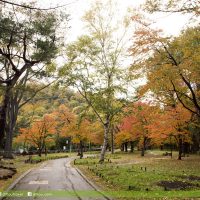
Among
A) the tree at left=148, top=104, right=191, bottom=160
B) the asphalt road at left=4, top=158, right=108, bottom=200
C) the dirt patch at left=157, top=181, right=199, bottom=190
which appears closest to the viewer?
the asphalt road at left=4, top=158, right=108, bottom=200

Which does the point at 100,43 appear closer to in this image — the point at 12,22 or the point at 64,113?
the point at 12,22

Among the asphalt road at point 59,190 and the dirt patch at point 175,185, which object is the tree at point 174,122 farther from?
the asphalt road at point 59,190

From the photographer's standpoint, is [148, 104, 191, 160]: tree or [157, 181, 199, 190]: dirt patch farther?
[148, 104, 191, 160]: tree

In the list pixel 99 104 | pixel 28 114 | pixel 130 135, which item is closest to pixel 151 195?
pixel 99 104

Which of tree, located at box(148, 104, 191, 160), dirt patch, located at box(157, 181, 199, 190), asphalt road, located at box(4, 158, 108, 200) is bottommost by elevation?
asphalt road, located at box(4, 158, 108, 200)

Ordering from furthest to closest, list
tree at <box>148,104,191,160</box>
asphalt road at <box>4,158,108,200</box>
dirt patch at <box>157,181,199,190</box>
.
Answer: tree at <box>148,104,191,160</box>
dirt patch at <box>157,181,199,190</box>
asphalt road at <box>4,158,108,200</box>

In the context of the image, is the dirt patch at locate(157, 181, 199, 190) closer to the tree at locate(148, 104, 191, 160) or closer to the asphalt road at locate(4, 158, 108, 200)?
the asphalt road at locate(4, 158, 108, 200)

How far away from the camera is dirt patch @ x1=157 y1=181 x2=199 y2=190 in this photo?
48.5ft

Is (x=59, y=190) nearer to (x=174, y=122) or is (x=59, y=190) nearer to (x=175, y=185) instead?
(x=175, y=185)

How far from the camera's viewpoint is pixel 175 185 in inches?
615

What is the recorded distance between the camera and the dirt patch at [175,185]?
48.5 feet

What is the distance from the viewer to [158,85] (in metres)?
19.6

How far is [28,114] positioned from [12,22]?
179 ft

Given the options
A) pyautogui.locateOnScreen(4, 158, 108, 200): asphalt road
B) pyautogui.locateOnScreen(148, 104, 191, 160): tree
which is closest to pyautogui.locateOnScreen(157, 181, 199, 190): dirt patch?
pyautogui.locateOnScreen(4, 158, 108, 200): asphalt road
